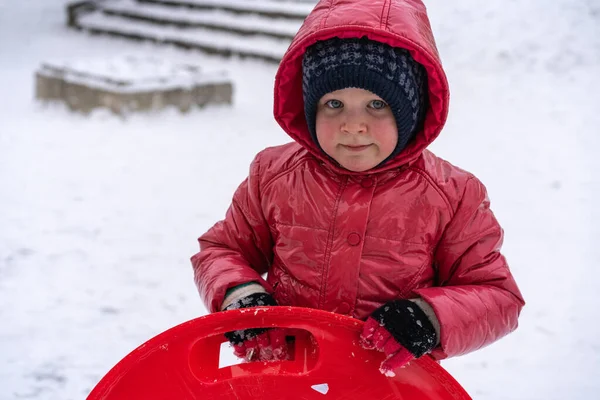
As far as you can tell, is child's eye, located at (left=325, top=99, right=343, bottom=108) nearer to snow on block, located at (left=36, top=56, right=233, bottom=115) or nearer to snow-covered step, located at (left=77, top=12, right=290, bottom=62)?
snow on block, located at (left=36, top=56, right=233, bottom=115)

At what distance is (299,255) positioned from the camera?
1652mm

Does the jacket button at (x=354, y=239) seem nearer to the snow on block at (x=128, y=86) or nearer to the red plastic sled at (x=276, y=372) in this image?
the red plastic sled at (x=276, y=372)

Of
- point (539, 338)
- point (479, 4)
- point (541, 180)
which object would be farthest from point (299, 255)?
point (479, 4)

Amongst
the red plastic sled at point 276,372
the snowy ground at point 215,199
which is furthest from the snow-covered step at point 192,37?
the red plastic sled at point 276,372

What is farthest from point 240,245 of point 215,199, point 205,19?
point 205,19

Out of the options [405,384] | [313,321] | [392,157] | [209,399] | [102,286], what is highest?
[392,157]

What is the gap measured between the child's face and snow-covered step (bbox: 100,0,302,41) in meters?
6.94

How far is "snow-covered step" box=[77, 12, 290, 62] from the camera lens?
28.0 ft

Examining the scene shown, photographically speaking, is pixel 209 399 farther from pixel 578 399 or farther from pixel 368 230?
pixel 578 399

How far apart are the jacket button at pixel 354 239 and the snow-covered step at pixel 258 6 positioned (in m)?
7.26

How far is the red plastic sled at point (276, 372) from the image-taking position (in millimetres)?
1447

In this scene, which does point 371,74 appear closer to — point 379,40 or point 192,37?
point 379,40

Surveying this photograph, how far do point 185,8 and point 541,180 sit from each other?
6.47 m

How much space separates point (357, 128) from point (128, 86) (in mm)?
4999
